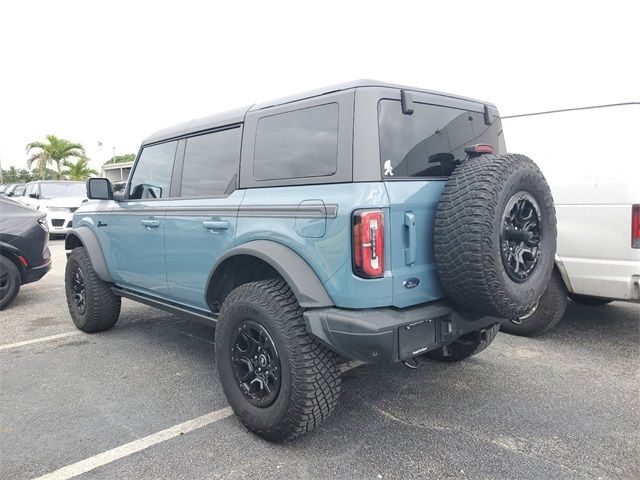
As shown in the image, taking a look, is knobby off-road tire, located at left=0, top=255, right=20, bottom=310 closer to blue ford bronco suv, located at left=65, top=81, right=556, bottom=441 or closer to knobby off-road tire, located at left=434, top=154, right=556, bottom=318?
blue ford bronco suv, located at left=65, top=81, right=556, bottom=441

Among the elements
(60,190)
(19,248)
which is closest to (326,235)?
(19,248)

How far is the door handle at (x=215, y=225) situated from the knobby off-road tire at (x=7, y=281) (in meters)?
3.95

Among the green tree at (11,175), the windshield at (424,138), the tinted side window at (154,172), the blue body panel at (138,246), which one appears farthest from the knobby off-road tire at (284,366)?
the green tree at (11,175)

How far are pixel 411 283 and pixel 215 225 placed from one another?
139 cm

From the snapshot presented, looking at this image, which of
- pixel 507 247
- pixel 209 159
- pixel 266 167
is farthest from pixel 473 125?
pixel 209 159

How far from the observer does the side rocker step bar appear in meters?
3.46

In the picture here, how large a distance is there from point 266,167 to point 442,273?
128 cm

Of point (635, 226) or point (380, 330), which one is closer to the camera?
point (380, 330)

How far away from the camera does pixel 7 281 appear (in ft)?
19.3

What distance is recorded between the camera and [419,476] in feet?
7.91

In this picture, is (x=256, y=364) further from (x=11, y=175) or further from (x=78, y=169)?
(x=11, y=175)

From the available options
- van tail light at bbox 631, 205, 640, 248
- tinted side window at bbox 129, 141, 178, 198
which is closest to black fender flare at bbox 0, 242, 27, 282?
A: tinted side window at bbox 129, 141, 178, 198

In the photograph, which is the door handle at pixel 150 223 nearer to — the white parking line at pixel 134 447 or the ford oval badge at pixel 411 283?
the white parking line at pixel 134 447

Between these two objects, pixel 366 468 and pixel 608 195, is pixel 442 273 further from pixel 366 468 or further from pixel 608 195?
pixel 608 195
